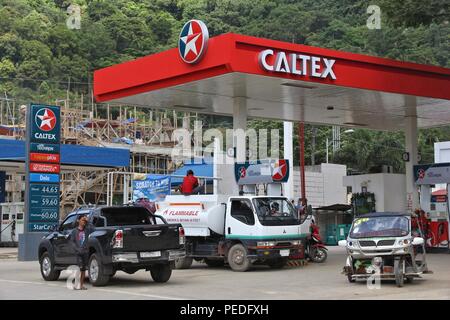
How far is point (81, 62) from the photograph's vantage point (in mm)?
77938

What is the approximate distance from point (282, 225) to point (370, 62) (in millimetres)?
6853

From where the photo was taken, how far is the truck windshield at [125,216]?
16.8 m

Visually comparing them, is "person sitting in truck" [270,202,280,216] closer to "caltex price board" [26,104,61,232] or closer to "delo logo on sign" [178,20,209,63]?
"delo logo on sign" [178,20,209,63]

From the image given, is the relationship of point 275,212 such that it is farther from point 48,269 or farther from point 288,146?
point 288,146

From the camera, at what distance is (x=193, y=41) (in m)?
20.9

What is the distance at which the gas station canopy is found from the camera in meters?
20.4

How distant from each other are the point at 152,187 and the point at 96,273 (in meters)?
17.3

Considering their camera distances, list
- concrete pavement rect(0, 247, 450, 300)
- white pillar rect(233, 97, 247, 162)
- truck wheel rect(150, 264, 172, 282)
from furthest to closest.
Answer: white pillar rect(233, 97, 247, 162), truck wheel rect(150, 264, 172, 282), concrete pavement rect(0, 247, 450, 300)

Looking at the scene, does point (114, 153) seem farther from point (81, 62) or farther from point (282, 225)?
point (81, 62)

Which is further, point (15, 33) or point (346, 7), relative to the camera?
point (15, 33)

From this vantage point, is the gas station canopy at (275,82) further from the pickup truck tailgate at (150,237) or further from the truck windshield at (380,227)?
the truck windshield at (380,227)

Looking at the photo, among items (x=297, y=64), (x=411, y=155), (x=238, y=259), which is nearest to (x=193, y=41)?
(x=297, y=64)

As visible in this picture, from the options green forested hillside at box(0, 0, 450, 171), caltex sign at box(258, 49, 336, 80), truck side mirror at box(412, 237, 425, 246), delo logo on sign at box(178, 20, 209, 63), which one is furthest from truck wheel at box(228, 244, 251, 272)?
green forested hillside at box(0, 0, 450, 171)
